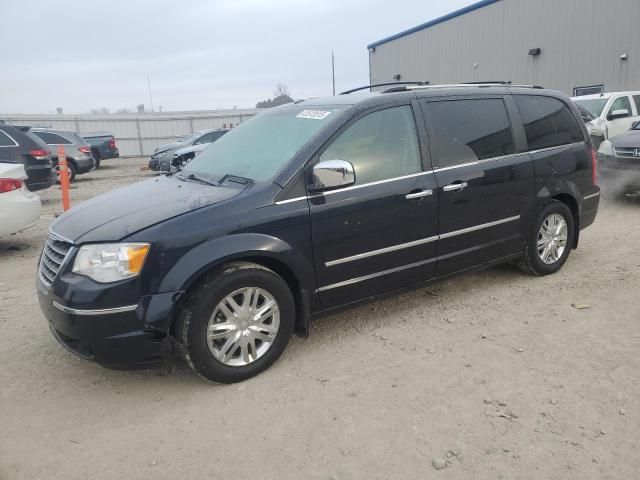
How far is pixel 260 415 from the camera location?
2.90 metres

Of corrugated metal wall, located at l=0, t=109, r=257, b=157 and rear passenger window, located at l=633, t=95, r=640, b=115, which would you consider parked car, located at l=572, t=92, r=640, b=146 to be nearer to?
rear passenger window, located at l=633, t=95, r=640, b=115

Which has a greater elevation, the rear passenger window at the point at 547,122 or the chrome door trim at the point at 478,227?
the rear passenger window at the point at 547,122

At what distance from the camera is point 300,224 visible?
332 centimetres

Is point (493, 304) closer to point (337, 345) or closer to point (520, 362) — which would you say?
point (520, 362)

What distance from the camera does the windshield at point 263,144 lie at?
3.57m

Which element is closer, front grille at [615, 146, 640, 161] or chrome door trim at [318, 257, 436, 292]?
chrome door trim at [318, 257, 436, 292]

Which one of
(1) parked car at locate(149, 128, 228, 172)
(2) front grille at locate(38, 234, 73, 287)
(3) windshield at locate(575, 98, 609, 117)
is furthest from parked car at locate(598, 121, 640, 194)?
(1) parked car at locate(149, 128, 228, 172)

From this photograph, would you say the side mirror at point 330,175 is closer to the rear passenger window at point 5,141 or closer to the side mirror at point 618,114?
the rear passenger window at point 5,141

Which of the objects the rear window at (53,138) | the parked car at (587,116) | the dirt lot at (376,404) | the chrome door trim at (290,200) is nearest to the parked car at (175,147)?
the rear window at (53,138)

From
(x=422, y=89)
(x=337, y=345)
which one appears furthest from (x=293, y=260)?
(x=422, y=89)

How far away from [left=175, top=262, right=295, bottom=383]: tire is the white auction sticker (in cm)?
123

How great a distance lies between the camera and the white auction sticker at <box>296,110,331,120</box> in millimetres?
3724

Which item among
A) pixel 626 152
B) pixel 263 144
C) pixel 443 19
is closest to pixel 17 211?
pixel 263 144

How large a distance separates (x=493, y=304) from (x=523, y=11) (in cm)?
1924
